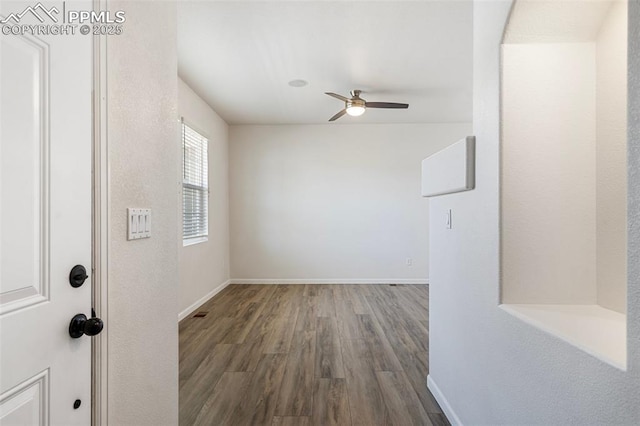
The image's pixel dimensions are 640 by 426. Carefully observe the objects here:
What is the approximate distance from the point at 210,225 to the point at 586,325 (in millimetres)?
4227

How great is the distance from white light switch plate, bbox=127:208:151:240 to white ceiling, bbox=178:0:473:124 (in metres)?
1.86

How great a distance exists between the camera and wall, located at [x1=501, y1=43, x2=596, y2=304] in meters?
1.18

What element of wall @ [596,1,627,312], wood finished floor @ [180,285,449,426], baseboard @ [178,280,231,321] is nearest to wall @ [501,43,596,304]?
wall @ [596,1,627,312]

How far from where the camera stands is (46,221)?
30.3 inches

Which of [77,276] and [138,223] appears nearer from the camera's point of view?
[77,276]

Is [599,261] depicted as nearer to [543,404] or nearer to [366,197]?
[543,404]

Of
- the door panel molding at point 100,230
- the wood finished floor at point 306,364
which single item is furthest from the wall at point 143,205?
the wood finished floor at point 306,364

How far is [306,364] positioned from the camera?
2.39m

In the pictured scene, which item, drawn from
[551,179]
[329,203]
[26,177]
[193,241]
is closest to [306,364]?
[551,179]

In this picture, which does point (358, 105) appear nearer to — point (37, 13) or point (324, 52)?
point (324, 52)

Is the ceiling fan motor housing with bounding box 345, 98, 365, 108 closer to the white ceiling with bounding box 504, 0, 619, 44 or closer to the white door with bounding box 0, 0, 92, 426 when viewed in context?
the white ceiling with bounding box 504, 0, 619, 44

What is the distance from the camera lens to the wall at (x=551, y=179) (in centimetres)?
118

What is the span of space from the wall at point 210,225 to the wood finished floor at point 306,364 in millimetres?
293

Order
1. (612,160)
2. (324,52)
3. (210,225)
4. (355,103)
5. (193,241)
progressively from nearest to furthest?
(612,160) → (324,52) → (355,103) → (193,241) → (210,225)
